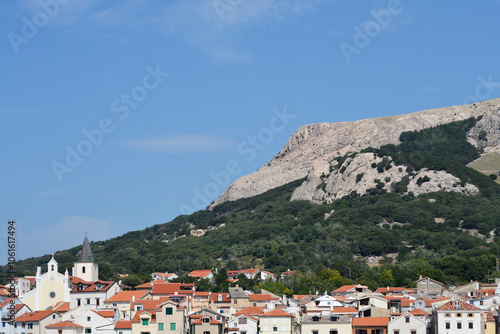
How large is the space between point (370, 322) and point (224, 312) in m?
20.1

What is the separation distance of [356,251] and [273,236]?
1267 inches

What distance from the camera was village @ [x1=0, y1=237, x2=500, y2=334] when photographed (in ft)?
261

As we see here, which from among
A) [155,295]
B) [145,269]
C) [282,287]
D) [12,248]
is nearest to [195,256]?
[145,269]

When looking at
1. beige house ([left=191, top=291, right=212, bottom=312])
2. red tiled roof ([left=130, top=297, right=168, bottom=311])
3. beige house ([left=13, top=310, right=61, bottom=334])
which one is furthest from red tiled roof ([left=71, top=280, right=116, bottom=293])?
beige house ([left=13, top=310, right=61, bottom=334])

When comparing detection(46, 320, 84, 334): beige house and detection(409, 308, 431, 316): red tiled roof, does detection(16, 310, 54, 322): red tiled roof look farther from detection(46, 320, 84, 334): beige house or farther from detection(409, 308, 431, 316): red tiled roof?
detection(409, 308, 431, 316): red tiled roof

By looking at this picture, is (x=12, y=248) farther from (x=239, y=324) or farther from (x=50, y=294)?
(x=50, y=294)

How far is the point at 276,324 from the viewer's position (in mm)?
82375

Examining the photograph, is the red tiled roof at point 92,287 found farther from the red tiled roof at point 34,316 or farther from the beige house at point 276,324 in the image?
the beige house at point 276,324

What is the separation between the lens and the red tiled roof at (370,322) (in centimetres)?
8006

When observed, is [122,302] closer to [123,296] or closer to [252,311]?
[123,296]

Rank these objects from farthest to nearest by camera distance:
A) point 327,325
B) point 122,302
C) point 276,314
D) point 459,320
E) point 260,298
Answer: point 260,298, point 122,302, point 276,314, point 327,325, point 459,320

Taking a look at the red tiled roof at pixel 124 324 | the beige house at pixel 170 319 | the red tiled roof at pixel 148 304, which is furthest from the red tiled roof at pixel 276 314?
the red tiled roof at pixel 124 324

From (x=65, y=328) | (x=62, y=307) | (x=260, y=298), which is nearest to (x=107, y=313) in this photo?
(x=65, y=328)

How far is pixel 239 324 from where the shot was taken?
8312 centimetres
